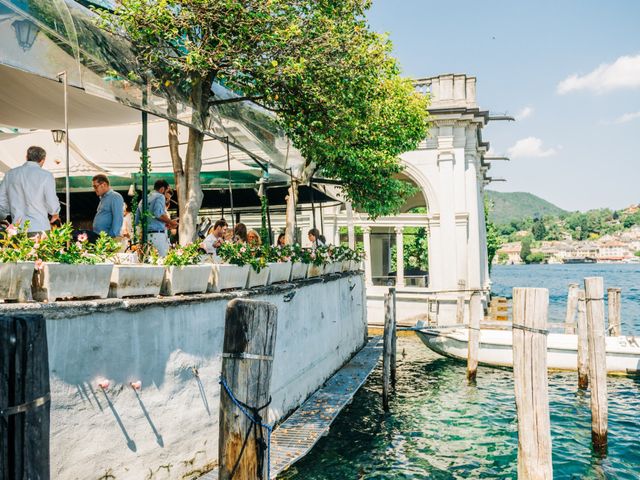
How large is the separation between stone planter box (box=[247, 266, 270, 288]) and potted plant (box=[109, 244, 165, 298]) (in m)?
2.12

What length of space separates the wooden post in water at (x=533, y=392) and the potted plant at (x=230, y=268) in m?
3.99

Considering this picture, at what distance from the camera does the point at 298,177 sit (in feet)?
47.9

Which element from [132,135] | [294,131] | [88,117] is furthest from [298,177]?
[88,117]

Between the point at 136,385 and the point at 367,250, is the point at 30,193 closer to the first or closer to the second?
the point at 136,385

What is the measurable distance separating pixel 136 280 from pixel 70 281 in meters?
0.97

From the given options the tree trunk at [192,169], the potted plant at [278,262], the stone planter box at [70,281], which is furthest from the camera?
the potted plant at [278,262]

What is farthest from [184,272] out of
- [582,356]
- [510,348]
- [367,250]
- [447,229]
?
[447,229]

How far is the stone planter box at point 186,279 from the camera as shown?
6.81 m

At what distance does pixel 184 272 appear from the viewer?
6988 millimetres

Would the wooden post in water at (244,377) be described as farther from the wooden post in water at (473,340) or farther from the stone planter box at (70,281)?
the wooden post in water at (473,340)

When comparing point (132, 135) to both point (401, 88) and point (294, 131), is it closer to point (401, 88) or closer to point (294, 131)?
point (294, 131)

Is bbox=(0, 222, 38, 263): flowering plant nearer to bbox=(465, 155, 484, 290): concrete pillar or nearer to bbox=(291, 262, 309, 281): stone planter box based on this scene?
bbox=(291, 262, 309, 281): stone planter box

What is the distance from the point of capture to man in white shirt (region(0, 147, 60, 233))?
6.13 meters

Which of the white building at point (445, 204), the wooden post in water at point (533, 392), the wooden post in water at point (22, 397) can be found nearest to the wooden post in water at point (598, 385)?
the wooden post in water at point (533, 392)
